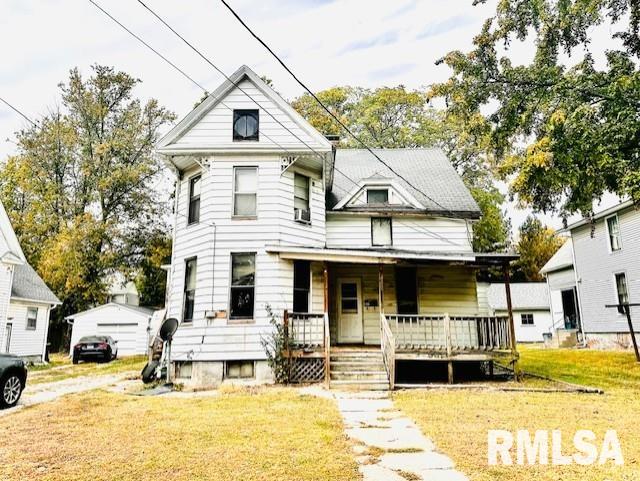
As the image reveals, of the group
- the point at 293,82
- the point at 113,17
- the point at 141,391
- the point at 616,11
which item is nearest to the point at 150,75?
the point at 113,17

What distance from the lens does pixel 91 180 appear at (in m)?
27.8

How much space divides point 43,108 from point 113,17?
26606mm

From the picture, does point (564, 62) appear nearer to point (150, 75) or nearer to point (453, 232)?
point (453, 232)

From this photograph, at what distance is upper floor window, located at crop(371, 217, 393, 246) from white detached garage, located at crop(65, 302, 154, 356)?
53.9 feet

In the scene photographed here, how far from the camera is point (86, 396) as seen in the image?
32.3 ft

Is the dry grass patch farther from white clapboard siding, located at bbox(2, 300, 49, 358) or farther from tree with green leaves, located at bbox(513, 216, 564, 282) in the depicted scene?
tree with green leaves, located at bbox(513, 216, 564, 282)

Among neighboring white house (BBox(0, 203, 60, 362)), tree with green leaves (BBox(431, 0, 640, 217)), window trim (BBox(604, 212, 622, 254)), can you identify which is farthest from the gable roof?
window trim (BBox(604, 212, 622, 254))

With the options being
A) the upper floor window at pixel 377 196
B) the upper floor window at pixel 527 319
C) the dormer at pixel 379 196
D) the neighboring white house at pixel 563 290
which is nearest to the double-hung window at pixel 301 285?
the dormer at pixel 379 196

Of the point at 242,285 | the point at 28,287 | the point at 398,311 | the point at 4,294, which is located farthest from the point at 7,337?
the point at 398,311

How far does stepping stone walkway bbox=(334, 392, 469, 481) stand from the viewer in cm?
421

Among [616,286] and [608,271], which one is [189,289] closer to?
[616,286]

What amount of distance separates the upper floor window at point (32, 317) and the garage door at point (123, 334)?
15.1 feet

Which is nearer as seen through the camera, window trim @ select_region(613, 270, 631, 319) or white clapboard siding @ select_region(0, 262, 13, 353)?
white clapboard siding @ select_region(0, 262, 13, 353)

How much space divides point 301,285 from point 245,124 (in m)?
4.92
